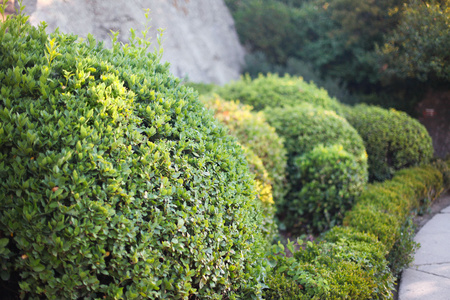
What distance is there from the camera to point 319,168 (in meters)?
5.02

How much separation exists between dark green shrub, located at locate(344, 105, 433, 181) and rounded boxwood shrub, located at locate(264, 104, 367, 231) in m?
0.98

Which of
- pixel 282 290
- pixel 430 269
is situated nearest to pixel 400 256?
pixel 430 269

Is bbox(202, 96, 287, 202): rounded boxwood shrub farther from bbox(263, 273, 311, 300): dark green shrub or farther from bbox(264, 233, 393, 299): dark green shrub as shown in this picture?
bbox(263, 273, 311, 300): dark green shrub

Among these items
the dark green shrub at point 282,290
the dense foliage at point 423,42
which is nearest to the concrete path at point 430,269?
the dark green shrub at point 282,290

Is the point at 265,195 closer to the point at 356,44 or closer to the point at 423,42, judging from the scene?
the point at 423,42

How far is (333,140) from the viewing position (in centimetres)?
567

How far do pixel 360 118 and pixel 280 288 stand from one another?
5241mm

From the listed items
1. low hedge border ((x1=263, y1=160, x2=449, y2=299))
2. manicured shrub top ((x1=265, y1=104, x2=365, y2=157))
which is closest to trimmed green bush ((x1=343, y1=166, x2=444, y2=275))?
low hedge border ((x1=263, y1=160, x2=449, y2=299))

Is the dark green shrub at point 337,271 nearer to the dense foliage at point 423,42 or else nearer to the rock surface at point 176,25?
the rock surface at point 176,25

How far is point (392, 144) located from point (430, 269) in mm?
3358

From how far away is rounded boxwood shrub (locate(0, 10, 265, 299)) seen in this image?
5.92 ft

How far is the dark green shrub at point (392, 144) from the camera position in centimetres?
655

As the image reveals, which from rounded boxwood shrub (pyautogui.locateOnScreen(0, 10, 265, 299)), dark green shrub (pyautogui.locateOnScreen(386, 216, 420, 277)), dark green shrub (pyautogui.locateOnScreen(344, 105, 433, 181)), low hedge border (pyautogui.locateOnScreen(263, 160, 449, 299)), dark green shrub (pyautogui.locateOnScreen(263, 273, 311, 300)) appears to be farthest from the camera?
dark green shrub (pyautogui.locateOnScreen(344, 105, 433, 181))

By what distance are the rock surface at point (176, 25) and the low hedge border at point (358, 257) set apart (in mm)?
2603
